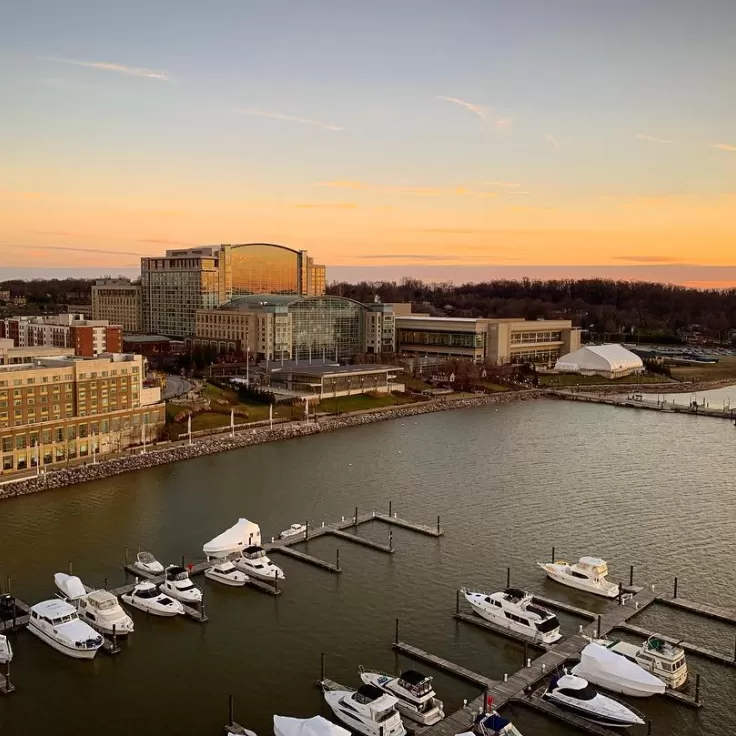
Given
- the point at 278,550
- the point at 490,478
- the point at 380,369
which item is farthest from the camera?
the point at 380,369

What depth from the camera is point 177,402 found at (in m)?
28.6

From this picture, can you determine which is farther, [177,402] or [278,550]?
[177,402]

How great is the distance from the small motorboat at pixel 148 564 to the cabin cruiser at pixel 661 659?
8033mm

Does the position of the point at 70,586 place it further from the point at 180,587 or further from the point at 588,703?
the point at 588,703

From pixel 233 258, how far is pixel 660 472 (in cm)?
3510

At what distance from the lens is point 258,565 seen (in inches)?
568

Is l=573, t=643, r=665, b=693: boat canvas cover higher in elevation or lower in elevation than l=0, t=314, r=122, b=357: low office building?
lower

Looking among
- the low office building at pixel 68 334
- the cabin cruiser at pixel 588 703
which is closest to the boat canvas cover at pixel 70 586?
the cabin cruiser at pixel 588 703

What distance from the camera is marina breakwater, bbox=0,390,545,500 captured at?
65.2 ft

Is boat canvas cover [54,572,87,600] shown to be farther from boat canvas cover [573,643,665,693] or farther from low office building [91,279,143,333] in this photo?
low office building [91,279,143,333]

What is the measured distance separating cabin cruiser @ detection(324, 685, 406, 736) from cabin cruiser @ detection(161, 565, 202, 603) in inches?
159

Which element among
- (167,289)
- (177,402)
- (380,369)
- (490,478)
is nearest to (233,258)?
(167,289)

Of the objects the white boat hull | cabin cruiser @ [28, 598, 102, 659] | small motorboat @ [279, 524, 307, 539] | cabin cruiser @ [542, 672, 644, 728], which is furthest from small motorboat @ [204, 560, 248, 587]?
cabin cruiser @ [542, 672, 644, 728]

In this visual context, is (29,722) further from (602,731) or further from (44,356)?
(44,356)
